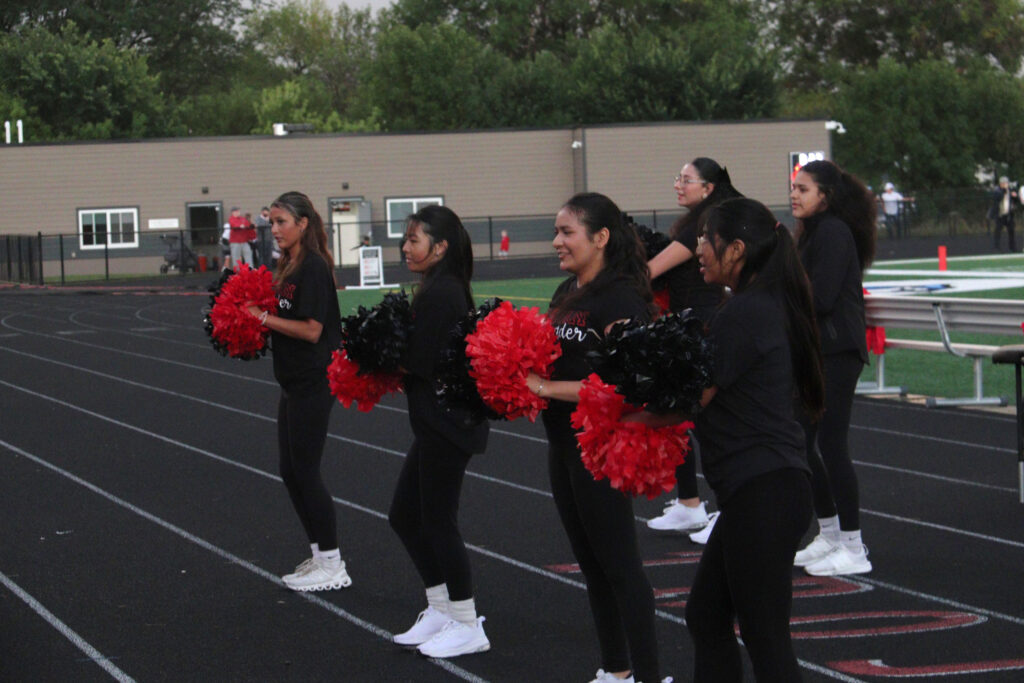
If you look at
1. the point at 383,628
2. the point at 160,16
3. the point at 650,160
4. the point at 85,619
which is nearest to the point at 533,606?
the point at 383,628

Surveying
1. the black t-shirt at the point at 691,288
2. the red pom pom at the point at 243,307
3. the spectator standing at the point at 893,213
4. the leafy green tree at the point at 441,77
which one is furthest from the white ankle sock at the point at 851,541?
the leafy green tree at the point at 441,77

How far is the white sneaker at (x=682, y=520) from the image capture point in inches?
309

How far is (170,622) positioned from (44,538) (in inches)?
81.0

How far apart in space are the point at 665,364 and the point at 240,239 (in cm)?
3209

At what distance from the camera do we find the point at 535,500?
8.82 meters

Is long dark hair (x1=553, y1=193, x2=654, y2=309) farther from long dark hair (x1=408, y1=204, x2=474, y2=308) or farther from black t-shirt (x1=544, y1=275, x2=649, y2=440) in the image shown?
long dark hair (x1=408, y1=204, x2=474, y2=308)

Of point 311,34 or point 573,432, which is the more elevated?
point 311,34

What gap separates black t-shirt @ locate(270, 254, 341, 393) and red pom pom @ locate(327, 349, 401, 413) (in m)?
0.80

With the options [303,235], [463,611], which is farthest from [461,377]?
[303,235]

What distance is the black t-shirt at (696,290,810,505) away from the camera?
4051 mm

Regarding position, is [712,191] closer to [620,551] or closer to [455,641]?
[455,641]

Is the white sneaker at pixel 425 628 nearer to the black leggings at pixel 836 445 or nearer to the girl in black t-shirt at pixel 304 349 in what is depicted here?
the girl in black t-shirt at pixel 304 349

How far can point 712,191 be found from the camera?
275 inches

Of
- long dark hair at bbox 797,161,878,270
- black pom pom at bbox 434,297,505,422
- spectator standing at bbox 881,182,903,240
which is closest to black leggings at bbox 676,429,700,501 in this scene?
long dark hair at bbox 797,161,878,270
